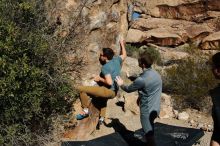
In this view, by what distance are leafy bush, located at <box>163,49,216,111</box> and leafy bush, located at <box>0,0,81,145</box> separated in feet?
22.9

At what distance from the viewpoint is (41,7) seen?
9352 millimetres

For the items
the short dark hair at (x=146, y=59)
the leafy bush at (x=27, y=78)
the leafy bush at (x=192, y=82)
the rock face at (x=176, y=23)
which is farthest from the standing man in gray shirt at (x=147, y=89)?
the rock face at (x=176, y=23)

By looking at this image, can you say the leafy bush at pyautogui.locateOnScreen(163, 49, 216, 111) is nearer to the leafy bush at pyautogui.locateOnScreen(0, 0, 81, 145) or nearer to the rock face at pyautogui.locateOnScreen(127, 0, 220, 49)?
the leafy bush at pyautogui.locateOnScreen(0, 0, 81, 145)

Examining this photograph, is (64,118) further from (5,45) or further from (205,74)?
(205,74)

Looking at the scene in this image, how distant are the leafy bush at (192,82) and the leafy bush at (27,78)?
6.98 metres

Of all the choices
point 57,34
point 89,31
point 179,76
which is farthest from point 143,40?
point 57,34

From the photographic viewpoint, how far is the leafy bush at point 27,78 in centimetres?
748

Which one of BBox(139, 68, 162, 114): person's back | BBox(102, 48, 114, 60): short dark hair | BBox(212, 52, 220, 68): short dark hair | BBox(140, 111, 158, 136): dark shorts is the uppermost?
BBox(212, 52, 220, 68): short dark hair

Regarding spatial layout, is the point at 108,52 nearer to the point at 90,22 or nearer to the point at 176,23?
the point at 90,22

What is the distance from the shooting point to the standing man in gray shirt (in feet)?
20.2

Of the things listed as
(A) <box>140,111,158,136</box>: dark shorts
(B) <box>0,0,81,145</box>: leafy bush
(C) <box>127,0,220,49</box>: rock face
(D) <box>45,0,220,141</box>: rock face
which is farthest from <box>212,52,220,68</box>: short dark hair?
(C) <box>127,0,220,49</box>: rock face

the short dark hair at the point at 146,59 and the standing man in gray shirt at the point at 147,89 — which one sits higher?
the short dark hair at the point at 146,59

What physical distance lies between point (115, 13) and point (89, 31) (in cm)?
274

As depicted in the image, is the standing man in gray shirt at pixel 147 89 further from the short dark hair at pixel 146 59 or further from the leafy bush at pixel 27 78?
the leafy bush at pixel 27 78
